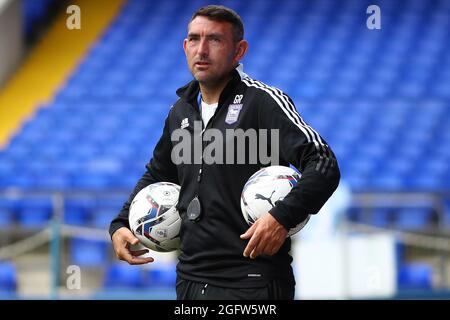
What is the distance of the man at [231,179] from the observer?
3.83 meters

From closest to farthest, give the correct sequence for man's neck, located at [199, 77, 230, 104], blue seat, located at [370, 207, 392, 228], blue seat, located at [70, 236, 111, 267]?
man's neck, located at [199, 77, 230, 104] < blue seat, located at [70, 236, 111, 267] < blue seat, located at [370, 207, 392, 228]

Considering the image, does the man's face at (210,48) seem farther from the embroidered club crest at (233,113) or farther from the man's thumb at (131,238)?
the man's thumb at (131,238)

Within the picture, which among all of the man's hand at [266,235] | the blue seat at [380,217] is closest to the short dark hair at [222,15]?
the man's hand at [266,235]

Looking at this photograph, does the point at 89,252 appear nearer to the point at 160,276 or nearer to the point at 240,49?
the point at 160,276

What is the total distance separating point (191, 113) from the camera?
431 centimetres

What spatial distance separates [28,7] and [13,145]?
5.27 meters

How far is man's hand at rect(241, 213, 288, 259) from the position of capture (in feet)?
12.3

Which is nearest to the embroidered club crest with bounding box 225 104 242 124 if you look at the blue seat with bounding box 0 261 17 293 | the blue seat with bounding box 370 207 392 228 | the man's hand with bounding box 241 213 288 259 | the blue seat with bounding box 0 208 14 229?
the man's hand with bounding box 241 213 288 259

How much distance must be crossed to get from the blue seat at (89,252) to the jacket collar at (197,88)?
6.46 meters

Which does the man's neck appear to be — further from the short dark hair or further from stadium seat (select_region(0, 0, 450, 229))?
stadium seat (select_region(0, 0, 450, 229))

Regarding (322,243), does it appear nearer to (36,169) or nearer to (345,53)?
(36,169)

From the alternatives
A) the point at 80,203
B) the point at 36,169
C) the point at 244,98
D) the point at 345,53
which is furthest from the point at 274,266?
the point at 345,53

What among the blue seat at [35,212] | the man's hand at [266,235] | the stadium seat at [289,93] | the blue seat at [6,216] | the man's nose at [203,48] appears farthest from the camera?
the stadium seat at [289,93]

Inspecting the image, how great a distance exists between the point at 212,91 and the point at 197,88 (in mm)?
125
